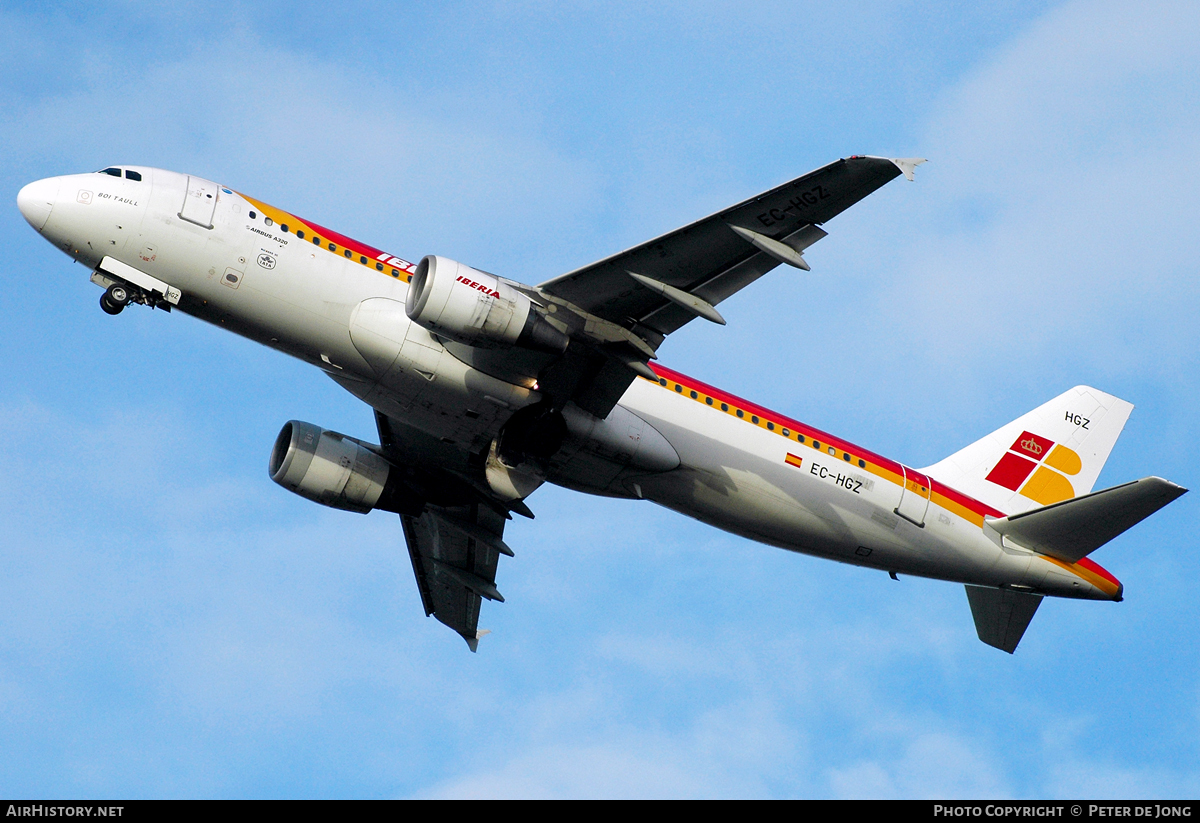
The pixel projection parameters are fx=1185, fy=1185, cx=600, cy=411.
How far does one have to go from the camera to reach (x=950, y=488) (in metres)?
33.7

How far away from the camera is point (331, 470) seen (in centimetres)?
3366

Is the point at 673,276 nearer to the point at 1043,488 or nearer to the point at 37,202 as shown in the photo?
the point at 37,202

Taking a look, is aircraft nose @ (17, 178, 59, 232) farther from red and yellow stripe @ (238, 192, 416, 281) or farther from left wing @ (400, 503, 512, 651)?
left wing @ (400, 503, 512, 651)

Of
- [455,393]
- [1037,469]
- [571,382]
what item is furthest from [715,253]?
[1037,469]

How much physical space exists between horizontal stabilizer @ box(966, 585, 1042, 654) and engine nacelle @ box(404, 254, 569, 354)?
16843 millimetres

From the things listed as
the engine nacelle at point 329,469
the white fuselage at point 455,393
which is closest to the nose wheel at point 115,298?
the white fuselage at point 455,393

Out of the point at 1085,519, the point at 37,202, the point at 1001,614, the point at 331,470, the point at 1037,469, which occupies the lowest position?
the point at 1001,614

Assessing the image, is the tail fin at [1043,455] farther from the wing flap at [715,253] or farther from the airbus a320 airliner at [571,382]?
the wing flap at [715,253]

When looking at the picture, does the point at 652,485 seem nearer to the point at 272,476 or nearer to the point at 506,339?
the point at 506,339

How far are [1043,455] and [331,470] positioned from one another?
834 inches

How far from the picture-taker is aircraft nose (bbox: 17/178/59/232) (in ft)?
89.0

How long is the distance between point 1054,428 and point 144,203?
2666 centimetres

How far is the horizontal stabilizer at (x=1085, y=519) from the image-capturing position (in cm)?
2953

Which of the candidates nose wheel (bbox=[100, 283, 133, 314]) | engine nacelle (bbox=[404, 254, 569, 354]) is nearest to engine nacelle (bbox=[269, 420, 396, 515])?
nose wheel (bbox=[100, 283, 133, 314])
